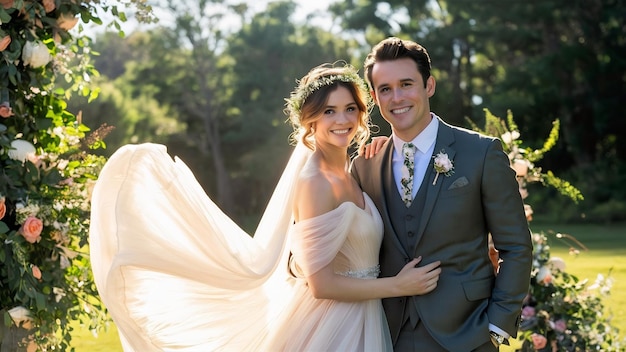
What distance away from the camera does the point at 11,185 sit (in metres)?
4.47

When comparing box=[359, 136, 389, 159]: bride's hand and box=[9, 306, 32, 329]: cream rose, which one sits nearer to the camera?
box=[359, 136, 389, 159]: bride's hand

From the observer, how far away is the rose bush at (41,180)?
14.4 feet

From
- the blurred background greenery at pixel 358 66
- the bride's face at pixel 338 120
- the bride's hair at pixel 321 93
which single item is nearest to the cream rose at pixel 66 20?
the bride's hair at pixel 321 93

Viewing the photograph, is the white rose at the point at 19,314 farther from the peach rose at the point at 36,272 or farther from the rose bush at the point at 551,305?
the rose bush at the point at 551,305

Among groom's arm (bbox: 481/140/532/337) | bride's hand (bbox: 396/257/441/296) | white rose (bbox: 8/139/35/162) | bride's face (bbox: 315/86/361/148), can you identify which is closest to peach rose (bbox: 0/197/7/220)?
white rose (bbox: 8/139/35/162)

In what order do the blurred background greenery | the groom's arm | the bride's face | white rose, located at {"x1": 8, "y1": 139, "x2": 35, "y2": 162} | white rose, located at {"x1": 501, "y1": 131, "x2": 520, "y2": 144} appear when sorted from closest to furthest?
the groom's arm → the bride's face → white rose, located at {"x1": 8, "y1": 139, "x2": 35, "y2": 162} → white rose, located at {"x1": 501, "y1": 131, "x2": 520, "y2": 144} → the blurred background greenery

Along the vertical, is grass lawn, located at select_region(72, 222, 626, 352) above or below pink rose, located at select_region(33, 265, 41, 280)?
below

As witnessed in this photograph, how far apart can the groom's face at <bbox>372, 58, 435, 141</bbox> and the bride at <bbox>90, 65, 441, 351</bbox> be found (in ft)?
0.79

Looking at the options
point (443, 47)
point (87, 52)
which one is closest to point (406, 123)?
point (87, 52)

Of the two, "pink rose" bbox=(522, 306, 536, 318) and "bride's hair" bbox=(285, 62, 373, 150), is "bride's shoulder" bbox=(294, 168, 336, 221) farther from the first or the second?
"pink rose" bbox=(522, 306, 536, 318)

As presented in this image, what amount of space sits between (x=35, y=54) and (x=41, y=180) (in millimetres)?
697

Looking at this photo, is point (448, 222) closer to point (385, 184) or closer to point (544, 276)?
point (385, 184)

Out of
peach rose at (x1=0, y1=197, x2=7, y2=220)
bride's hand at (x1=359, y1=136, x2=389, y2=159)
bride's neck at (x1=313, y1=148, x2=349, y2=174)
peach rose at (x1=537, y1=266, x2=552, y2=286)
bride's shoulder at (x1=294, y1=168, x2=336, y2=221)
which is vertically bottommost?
peach rose at (x1=537, y1=266, x2=552, y2=286)

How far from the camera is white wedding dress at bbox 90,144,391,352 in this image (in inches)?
145
